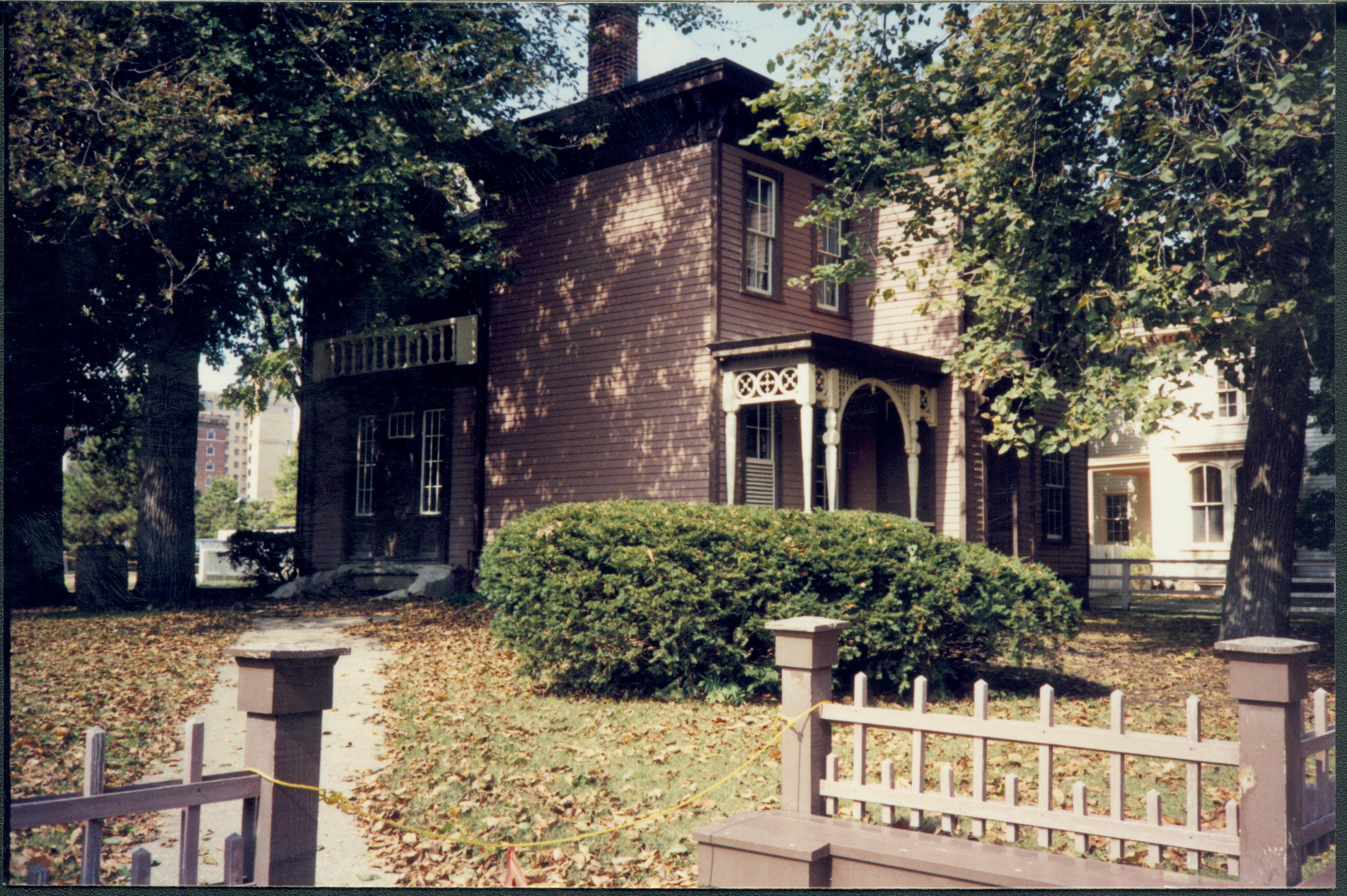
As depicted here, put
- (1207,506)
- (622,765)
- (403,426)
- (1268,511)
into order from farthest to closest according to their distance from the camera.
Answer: (1207,506) → (403,426) → (1268,511) → (622,765)

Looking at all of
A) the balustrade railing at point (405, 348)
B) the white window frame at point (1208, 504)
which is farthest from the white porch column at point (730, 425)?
the white window frame at point (1208, 504)

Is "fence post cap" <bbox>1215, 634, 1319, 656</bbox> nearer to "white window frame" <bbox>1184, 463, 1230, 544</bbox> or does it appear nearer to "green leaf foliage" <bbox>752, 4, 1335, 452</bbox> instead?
"green leaf foliage" <bbox>752, 4, 1335, 452</bbox>

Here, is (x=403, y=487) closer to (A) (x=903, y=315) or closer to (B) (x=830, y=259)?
(B) (x=830, y=259)

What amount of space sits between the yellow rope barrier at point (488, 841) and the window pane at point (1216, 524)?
70.2ft

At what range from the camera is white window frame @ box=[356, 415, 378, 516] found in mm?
16906

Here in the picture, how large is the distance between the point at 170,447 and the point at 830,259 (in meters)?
10.9

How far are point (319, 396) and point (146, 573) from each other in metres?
4.63

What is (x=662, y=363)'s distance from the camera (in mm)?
13609

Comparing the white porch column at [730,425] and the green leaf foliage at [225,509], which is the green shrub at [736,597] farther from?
→ the white porch column at [730,425]

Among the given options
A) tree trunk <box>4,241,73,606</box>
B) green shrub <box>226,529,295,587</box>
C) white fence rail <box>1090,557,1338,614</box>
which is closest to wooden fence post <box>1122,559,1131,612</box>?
white fence rail <box>1090,557,1338,614</box>

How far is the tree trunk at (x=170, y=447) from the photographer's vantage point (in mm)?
6332

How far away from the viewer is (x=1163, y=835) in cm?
368

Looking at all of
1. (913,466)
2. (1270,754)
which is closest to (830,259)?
(913,466)

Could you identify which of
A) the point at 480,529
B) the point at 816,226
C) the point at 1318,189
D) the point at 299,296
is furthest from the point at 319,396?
the point at 1318,189
